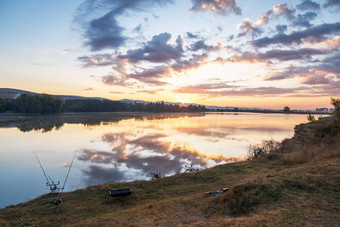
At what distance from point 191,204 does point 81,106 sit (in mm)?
106979

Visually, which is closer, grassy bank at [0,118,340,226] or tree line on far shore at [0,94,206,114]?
grassy bank at [0,118,340,226]

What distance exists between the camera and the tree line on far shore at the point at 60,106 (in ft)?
269

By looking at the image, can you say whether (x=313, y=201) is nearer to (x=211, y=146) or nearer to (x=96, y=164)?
(x=96, y=164)

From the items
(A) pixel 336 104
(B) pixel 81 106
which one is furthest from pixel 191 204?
(B) pixel 81 106

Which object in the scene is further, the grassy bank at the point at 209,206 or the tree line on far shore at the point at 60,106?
the tree line on far shore at the point at 60,106

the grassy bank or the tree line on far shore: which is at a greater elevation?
the tree line on far shore

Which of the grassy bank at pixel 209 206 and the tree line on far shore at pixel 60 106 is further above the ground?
the tree line on far shore at pixel 60 106

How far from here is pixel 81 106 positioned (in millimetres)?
104312

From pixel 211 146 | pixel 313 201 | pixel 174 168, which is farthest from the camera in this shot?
pixel 211 146

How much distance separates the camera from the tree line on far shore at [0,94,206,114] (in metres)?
81.9

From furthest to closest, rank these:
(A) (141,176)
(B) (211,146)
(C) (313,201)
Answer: (B) (211,146), (A) (141,176), (C) (313,201)

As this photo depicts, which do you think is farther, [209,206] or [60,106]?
[60,106]

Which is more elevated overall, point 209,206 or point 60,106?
point 60,106

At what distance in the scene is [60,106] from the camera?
283ft
